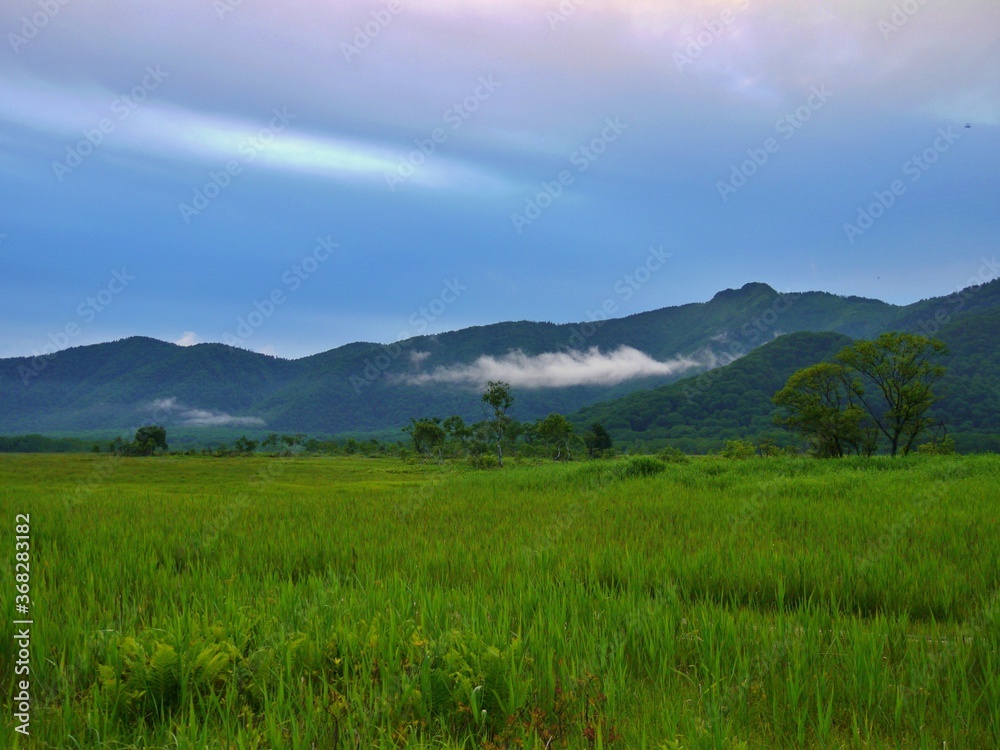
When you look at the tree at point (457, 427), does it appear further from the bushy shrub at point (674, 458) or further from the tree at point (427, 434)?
the bushy shrub at point (674, 458)

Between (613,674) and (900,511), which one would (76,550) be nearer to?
(613,674)

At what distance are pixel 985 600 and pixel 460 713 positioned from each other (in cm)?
517

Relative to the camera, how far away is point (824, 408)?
1583 inches

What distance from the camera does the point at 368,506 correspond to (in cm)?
1383

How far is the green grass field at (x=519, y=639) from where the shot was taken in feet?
9.80

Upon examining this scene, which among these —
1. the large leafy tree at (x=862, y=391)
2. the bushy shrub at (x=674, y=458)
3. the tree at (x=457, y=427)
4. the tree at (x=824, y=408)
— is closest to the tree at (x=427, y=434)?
the tree at (x=457, y=427)

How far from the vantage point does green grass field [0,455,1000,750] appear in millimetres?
2986

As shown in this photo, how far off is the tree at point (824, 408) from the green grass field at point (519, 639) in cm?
3547

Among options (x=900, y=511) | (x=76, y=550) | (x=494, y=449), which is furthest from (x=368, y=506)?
(x=494, y=449)

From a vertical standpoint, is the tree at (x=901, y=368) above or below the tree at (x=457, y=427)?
above

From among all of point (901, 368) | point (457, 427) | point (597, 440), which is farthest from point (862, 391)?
point (597, 440)

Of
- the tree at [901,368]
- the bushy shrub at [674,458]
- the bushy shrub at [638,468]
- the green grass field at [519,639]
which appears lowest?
the bushy shrub at [674,458]

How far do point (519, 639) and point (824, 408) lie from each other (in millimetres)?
43810

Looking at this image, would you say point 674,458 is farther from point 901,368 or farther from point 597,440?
point 597,440
